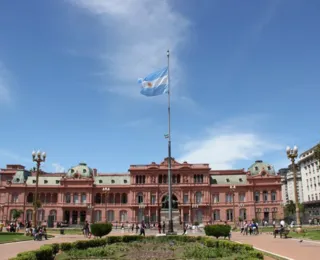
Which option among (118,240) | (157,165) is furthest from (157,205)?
(118,240)

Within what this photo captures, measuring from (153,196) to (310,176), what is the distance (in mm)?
46081

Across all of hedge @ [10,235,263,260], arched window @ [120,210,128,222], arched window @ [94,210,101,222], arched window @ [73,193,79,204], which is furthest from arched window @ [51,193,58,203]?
hedge @ [10,235,263,260]

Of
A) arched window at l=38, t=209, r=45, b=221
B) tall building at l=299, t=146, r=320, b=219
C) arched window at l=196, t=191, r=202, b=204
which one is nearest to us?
arched window at l=196, t=191, r=202, b=204

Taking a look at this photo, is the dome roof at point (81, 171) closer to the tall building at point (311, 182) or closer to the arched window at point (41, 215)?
the arched window at point (41, 215)

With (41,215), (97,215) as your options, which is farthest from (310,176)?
(41,215)

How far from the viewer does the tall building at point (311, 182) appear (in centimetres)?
9797

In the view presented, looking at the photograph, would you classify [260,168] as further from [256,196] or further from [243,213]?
[243,213]

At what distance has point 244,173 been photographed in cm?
10219

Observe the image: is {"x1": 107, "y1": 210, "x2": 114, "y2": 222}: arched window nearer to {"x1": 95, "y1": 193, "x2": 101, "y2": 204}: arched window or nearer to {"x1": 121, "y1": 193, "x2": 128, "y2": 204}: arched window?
{"x1": 121, "y1": 193, "x2": 128, "y2": 204}: arched window

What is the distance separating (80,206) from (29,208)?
1424 cm

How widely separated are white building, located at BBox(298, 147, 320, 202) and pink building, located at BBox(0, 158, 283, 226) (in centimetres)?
1217

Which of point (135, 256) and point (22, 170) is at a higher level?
point (22, 170)

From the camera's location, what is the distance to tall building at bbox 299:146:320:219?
9797 centimetres

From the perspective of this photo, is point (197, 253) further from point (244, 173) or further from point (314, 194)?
point (314, 194)
